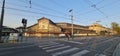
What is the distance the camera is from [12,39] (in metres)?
38.0

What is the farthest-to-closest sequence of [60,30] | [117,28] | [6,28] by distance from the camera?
1. [117,28]
2. [60,30]
3. [6,28]

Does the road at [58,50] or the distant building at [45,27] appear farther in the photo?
the distant building at [45,27]

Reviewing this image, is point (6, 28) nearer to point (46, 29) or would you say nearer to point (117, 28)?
point (46, 29)

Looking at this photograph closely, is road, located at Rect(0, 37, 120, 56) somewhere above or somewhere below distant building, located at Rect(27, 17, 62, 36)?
below

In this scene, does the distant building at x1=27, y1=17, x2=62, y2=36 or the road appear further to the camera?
the distant building at x1=27, y1=17, x2=62, y2=36

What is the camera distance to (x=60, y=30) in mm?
93500

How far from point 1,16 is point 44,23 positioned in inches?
2399

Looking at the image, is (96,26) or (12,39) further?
(96,26)

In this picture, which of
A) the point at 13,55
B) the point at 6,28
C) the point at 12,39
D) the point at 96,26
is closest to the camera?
the point at 13,55

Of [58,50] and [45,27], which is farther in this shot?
[45,27]

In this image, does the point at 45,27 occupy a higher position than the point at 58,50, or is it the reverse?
the point at 45,27

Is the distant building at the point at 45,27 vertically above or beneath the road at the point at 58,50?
above

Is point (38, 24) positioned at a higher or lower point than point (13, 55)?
higher

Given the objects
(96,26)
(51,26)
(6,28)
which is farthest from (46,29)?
(96,26)
